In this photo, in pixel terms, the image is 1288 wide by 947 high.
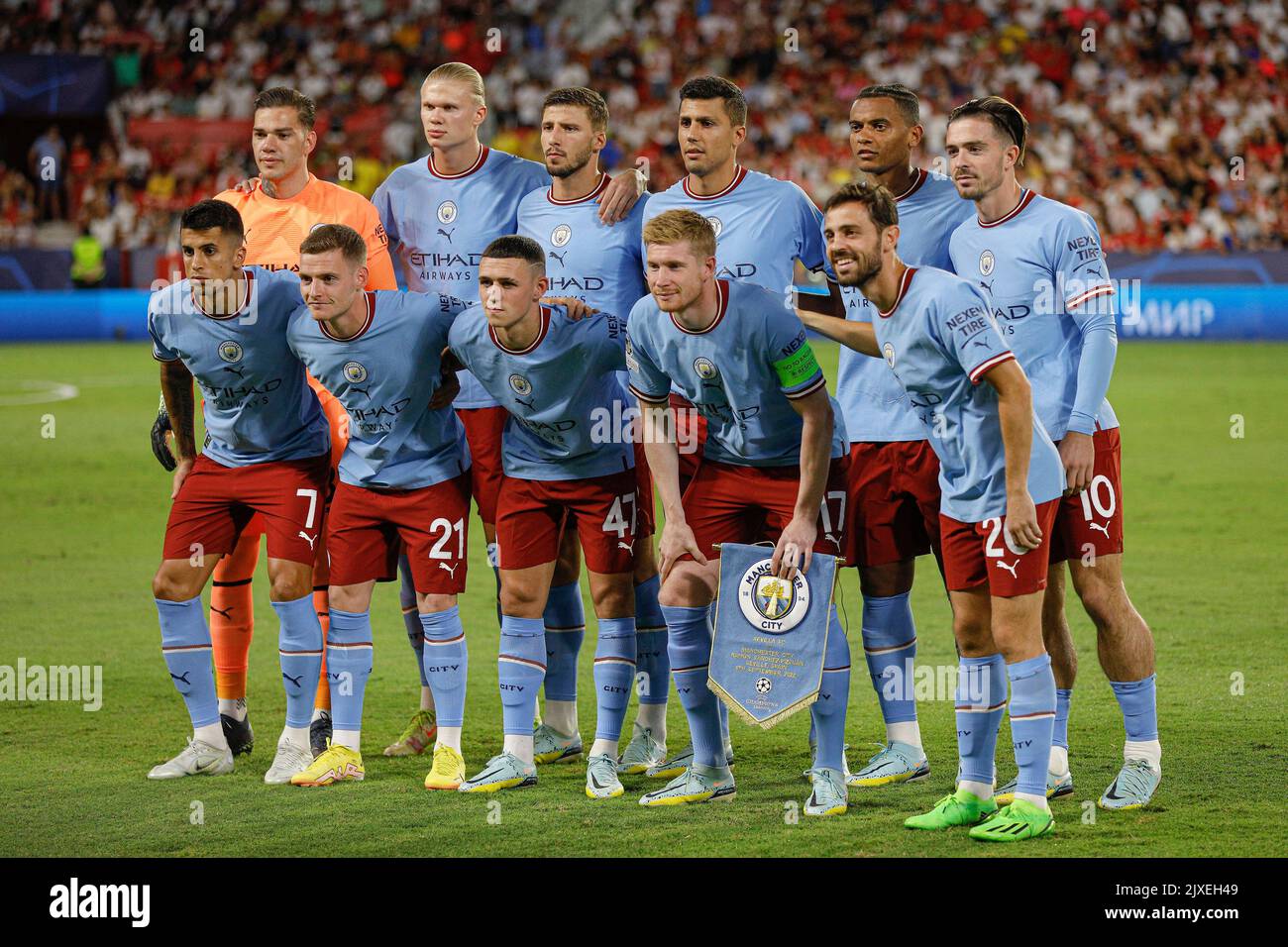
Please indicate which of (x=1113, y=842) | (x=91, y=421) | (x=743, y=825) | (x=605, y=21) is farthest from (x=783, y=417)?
(x=605, y=21)

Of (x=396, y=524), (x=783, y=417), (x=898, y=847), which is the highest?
(x=783, y=417)

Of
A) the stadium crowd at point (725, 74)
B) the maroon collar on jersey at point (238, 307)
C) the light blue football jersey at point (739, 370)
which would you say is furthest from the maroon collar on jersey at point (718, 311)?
the stadium crowd at point (725, 74)

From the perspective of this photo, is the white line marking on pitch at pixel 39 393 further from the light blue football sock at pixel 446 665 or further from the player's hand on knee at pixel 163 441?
the light blue football sock at pixel 446 665

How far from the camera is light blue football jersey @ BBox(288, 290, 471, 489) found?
5.75 meters

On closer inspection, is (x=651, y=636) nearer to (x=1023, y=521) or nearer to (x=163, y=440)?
(x=1023, y=521)

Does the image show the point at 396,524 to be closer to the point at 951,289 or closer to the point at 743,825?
the point at 743,825

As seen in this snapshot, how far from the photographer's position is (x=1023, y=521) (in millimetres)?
4773

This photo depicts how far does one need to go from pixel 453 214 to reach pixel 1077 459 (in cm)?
282

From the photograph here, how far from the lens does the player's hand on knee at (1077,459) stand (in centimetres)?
513

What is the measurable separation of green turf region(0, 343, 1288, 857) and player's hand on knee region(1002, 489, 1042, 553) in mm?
936

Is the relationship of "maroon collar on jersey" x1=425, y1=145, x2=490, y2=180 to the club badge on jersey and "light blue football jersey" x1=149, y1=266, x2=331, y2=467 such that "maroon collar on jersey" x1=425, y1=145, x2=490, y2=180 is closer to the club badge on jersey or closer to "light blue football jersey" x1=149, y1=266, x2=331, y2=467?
"light blue football jersey" x1=149, y1=266, x2=331, y2=467

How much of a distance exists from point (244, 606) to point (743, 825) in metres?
2.43

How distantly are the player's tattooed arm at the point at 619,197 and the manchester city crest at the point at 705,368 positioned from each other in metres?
1.02

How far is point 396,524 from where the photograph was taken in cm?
586
